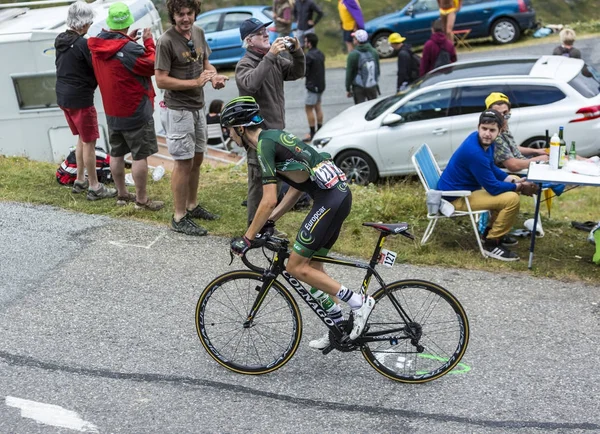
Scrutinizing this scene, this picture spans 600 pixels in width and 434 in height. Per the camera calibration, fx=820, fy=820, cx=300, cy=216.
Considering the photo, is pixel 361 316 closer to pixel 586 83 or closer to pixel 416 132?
pixel 416 132

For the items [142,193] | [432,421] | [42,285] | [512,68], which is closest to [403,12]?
[512,68]

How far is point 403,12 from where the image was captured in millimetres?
20141

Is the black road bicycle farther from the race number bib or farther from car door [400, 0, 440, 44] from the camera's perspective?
car door [400, 0, 440, 44]

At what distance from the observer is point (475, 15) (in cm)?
1984

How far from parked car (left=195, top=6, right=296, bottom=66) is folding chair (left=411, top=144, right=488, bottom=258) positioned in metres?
12.6

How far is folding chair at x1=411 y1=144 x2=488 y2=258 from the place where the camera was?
764 cm

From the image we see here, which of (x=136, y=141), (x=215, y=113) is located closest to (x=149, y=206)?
(x=136, y=141)

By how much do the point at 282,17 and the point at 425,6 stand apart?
5.17 metres

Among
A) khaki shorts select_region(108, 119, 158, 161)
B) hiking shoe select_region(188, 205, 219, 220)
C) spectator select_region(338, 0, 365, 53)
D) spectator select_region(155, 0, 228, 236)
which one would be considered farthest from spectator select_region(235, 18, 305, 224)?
spectator select_region(338, 0, 365, 53)

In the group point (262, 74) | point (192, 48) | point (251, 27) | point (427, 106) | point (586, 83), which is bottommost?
point (427, 106)

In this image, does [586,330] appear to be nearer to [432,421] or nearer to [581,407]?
[581,407]

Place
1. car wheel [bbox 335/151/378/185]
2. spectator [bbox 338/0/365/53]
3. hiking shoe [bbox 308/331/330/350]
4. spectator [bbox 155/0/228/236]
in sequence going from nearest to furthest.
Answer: hiking shoe [bbox 308/331/330/350] → spectator [bbox 155/0/228/236] → car wheel [bbox 335/151/378/185] → spectator [bbox 338/0/365/53]

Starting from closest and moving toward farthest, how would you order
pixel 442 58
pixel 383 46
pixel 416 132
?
pixel 416 132, pixel 442 58, pixel 383 46

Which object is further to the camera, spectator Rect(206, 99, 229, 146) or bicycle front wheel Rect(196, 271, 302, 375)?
spectator Rect(206, 99, 229, 146)
